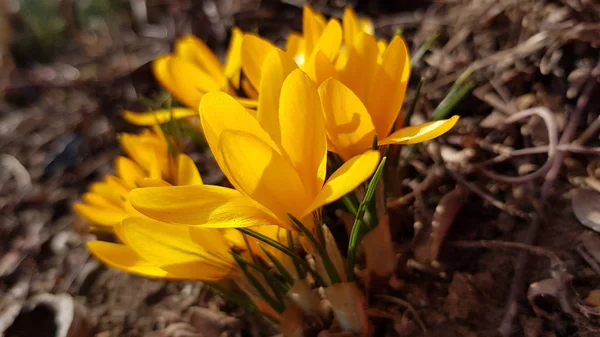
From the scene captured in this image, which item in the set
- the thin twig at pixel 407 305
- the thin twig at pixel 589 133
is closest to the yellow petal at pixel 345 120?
the thin twig at pixel 407 305

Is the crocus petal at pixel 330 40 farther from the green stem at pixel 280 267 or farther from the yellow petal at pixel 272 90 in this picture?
the green stem at pixel 280 267

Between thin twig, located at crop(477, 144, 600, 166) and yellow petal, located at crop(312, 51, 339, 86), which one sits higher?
yellow petal, located at crop(312, 51, 339, 86)

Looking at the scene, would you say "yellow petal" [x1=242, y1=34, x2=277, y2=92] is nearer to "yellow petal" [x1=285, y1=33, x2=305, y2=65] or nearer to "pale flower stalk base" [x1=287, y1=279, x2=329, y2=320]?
"yellow petal" [x1=285, y1=33, x2=305, y2=65]

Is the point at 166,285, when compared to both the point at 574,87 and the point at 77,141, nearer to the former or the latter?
the point at 77,141

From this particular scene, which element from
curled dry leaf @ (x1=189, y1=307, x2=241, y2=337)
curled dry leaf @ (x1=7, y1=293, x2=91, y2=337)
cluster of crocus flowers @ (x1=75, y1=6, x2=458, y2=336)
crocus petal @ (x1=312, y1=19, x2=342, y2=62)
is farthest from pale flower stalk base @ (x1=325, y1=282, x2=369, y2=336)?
curled dry leaf @ (x1=7, y1=293, x2=91, y2=337)

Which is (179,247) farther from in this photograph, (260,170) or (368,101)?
(368,101)
